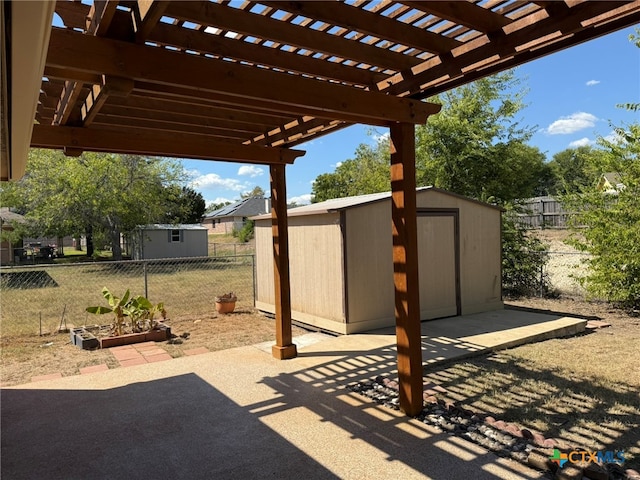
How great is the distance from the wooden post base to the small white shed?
18.1 m

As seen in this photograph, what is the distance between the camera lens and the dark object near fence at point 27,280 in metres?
13.0

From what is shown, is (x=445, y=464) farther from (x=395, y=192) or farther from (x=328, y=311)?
(x=328, y=311)

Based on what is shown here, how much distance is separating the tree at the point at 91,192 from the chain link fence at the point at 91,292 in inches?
84.2

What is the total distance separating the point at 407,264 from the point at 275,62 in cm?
189

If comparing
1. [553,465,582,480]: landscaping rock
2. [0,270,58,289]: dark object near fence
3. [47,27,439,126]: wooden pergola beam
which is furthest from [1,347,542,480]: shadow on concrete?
[0,270,58,289]: dark object near fence

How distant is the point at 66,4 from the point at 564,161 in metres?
62.5

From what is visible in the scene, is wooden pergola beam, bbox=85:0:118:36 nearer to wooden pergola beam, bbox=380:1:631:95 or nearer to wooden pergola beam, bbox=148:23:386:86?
wooden pergola beam, bbox=148:23:386:86

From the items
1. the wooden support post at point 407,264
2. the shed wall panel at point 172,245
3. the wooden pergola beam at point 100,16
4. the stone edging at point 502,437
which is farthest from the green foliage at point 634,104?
the shed wall panel at point 172,245

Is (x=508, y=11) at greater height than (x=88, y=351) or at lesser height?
greater

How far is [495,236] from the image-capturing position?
8.62 m

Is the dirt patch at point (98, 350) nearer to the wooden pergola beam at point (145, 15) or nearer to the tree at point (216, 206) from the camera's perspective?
the wooden pergola beam at point (145, 15)

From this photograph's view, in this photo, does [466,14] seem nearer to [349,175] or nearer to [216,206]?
[349,175]

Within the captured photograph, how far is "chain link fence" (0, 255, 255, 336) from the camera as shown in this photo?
7863 mm

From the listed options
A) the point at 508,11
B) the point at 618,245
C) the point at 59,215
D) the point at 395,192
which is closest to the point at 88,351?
the point at 395,192
